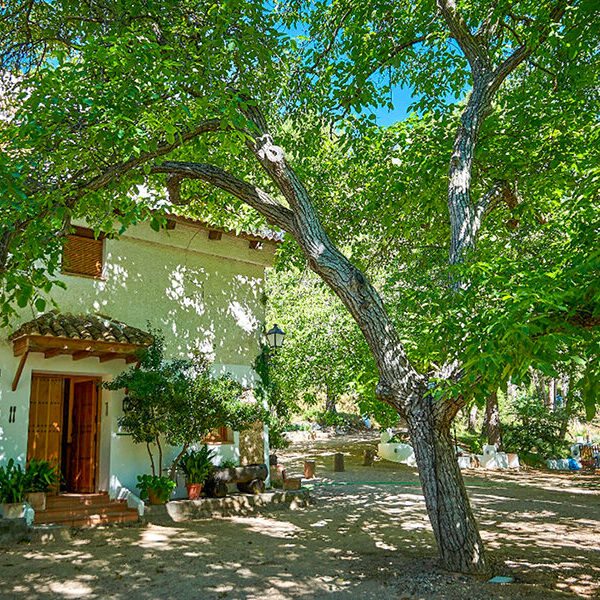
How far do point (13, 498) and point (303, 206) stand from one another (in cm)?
621

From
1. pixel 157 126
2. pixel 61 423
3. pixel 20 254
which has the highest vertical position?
pixel 157 126

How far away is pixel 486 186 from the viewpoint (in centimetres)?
897

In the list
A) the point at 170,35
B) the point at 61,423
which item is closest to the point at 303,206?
the point at 170,35

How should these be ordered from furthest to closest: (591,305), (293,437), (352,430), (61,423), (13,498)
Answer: (352,430) < (293,437) < (61,423) < (13,498) < (591,305)

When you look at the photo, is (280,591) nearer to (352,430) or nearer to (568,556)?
(568,556)

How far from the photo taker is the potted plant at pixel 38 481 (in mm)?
8125

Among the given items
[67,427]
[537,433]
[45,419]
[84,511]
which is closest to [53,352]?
[45,419]

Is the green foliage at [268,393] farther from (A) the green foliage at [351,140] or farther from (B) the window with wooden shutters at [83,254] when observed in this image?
(B) the window with wooden shutters at [83,254]

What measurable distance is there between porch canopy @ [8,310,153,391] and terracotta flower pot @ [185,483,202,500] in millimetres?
2582

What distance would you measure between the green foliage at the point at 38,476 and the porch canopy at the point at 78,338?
4.32ft

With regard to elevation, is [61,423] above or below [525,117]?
below

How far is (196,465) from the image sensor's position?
32.9 ft

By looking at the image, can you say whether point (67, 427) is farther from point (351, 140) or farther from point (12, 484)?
point (351, 140)

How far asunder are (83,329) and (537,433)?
58.9ft
